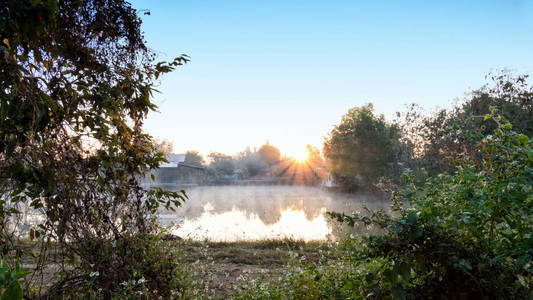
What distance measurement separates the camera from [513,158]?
1.65m

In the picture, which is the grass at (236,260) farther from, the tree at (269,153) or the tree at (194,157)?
the tree at (269,153)

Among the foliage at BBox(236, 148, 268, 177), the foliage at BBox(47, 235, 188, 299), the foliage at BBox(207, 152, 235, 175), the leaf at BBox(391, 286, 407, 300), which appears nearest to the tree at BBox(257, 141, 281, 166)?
the foliage at BBox(236, 148, 268, 177)

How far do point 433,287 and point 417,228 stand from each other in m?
0.53

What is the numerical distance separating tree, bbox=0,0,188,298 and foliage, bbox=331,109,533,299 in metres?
1.52

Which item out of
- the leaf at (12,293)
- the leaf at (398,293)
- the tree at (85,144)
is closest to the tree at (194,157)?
the tree at (85,144)

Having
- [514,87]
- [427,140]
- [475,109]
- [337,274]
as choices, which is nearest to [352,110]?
[427,140]

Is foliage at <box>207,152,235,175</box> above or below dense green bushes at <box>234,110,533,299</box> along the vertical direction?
above

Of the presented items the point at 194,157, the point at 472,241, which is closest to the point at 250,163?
the point at 194,157

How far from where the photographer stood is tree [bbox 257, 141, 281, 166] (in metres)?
45.9

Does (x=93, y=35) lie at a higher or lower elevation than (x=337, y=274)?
higher

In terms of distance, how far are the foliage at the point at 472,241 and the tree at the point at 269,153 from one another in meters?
43.7

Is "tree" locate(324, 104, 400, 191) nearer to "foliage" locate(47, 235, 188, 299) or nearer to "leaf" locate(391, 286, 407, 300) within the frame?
"foliage" locate(47, 235, 188, 299)

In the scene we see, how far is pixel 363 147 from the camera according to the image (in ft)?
66.2

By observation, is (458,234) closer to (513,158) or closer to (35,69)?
(513,158)
